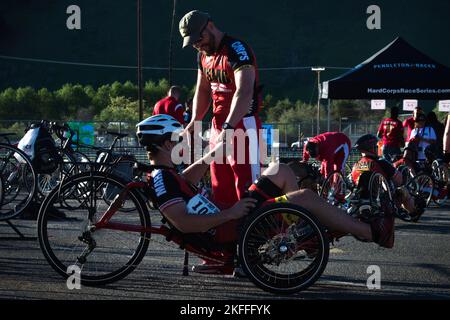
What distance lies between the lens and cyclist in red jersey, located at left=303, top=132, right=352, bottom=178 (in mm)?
10625

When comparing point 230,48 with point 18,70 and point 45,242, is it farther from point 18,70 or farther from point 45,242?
point 18,70

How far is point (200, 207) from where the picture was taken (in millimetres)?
4895

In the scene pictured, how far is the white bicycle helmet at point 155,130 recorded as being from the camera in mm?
5000

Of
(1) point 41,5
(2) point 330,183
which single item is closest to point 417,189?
(2) point 330,183

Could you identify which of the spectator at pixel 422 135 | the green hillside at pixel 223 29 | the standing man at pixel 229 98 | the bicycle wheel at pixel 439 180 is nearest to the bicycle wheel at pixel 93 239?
the standing man at pixel 229 98

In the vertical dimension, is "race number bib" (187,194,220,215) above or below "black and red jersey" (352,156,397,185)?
above

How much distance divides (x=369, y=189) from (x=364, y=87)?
23.1 ft

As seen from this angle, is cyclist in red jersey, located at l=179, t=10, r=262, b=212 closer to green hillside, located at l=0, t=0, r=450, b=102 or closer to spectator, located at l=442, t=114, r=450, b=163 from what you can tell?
spectator, located at l=442, t=114, r=450, b=163

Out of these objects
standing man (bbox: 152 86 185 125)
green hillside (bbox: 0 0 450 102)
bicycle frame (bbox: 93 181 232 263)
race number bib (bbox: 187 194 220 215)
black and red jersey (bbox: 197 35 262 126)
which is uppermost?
green hillside (bbox: 0 0 450 102)

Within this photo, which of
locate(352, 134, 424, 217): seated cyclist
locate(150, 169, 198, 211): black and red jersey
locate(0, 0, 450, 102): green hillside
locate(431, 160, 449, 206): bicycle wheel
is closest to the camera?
locate(150, 169, 198, 211): black and red jersey

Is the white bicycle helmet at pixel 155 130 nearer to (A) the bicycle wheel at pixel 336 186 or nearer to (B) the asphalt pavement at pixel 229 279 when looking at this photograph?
(B) the asphalt pavement at pixel 229 279

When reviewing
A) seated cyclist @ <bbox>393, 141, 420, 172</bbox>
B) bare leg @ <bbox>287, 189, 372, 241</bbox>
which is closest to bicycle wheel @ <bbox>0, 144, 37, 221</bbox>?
bare leg @ <bbox>287, 189, 372, 241</bbox>

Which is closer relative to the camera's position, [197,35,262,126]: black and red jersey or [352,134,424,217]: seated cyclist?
[197,35,262,126]: black and red jersey

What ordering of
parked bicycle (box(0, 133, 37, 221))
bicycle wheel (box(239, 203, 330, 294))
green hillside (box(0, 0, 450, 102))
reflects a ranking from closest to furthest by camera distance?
bicycle wheel (box(239, 203, 330, 294)) → parked bicycle (box(0, 133, 37, 221)) → green hillside (box(0, 0, 450, 102))
